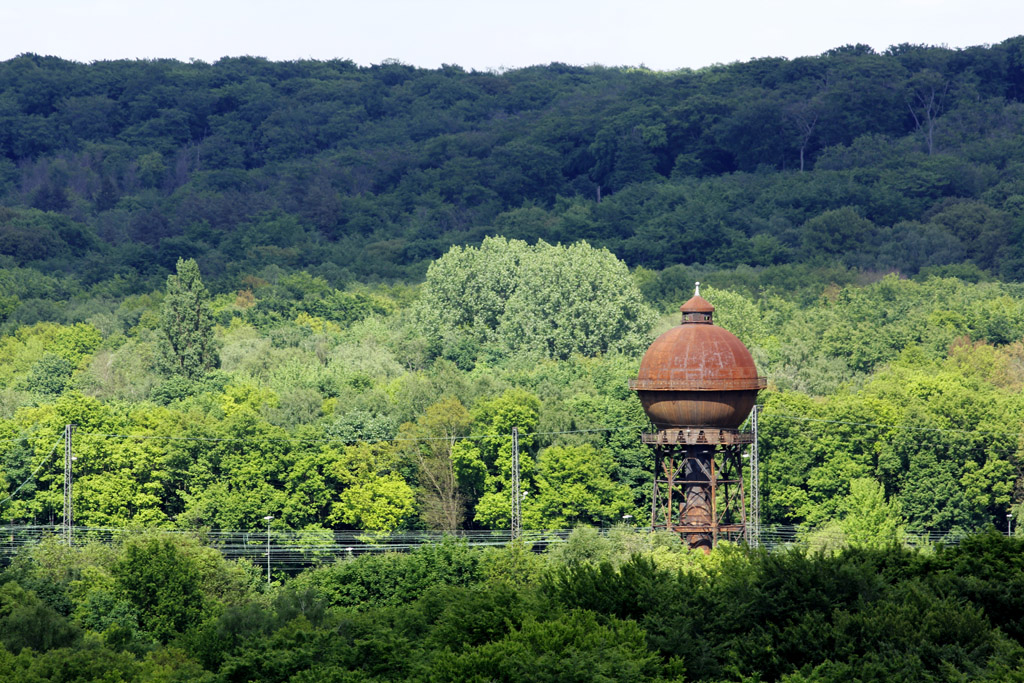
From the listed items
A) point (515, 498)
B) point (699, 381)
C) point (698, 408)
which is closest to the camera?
point (699, 381)

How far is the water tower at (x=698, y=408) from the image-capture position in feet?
224

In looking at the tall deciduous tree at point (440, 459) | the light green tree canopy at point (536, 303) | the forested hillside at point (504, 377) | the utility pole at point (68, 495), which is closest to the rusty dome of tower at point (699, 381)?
the forested hillside at point (504, 377)

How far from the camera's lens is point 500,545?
79062 millimetres

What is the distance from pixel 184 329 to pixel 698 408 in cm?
5272

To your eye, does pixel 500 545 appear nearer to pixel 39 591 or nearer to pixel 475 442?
pixel 475 442

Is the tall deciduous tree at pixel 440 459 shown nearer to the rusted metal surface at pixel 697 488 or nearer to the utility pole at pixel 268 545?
the utility pole at pixel 268 545

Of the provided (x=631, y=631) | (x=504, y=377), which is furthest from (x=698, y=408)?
(x=504, y=377)

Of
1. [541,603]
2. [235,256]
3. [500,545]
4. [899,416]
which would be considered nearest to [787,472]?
[899,416]

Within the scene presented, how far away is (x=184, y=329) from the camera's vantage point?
367 feet

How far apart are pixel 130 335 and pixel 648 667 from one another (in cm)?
10263

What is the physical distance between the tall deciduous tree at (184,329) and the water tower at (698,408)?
1913 inches

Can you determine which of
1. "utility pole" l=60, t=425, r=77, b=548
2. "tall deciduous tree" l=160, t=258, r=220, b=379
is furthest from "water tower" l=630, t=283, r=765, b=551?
"tall deciduous tree" l=160, t=258, r=220, b=379

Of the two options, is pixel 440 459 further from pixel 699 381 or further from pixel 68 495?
pixel 699 381

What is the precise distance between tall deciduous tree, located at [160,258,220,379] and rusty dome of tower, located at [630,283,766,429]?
49.2 metres
